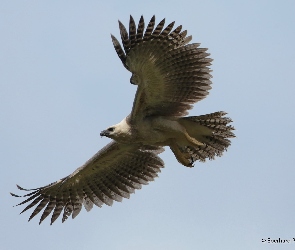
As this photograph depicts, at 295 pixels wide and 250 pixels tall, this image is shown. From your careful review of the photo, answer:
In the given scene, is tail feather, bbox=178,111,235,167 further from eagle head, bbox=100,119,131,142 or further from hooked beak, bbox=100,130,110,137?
hooked beak, bbox=100,130,110,137

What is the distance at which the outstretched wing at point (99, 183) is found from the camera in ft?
57.3

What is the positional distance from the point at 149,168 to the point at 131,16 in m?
3.54

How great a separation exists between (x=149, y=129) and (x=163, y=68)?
106 cm

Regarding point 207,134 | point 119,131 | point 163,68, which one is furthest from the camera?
point 207,134

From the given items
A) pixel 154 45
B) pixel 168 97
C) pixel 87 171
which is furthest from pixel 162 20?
pixel 87 171

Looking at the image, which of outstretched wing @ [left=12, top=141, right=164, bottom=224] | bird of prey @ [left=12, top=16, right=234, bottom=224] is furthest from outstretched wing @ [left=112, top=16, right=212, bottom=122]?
outstretched wing @ [left=12, top=141, right=164, bottom=224]

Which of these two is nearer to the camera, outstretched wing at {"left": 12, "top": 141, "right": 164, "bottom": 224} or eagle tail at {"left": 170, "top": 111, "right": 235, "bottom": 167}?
eagle tail at {"left": 170, "top": 111, "right": 235, "bottom": 167}

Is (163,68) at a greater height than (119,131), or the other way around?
(163,68)

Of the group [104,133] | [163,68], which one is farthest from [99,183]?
[163,68]

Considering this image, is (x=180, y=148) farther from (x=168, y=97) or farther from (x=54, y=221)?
(x=54, y=221)

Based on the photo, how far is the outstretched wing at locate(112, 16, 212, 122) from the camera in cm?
1515

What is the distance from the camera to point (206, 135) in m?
16.4

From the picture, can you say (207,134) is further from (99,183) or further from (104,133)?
(99,183)

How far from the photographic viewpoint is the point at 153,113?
16.1 metres
